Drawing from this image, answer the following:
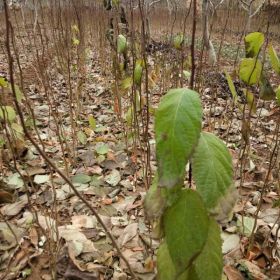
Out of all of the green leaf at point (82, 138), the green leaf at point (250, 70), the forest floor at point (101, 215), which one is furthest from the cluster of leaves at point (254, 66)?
the green leaf at point (82, 138)

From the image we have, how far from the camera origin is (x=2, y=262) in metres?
1.19

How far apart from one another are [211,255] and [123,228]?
828mm

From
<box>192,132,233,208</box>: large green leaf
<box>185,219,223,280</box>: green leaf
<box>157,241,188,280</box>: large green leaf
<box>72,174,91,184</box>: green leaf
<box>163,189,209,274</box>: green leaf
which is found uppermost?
<box>192,132,233,208</box>: large green leaf

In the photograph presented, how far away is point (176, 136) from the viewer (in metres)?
0.48

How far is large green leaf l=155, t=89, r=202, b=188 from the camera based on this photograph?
1.59 feet

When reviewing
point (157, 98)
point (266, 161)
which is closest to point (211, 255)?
point (266, 161)

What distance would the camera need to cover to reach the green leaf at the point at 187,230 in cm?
53

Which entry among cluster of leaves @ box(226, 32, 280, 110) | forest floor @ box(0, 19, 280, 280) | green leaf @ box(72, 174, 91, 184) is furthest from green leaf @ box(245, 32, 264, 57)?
green leaf @ box(72, 174, 91, 184)

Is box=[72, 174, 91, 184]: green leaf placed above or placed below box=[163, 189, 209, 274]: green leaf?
below

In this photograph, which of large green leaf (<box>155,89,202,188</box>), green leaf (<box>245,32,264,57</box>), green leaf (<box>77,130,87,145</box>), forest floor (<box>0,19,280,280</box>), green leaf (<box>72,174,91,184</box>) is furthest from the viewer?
green leaf (<box>77,130,87,145</box>)

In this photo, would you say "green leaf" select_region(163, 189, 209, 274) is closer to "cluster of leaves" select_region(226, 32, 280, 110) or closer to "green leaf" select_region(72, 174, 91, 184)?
"cluster of leaves" select_region(226, 32, 280, 110)

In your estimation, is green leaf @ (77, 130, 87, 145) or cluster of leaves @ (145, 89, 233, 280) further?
green leaf @ (77, 130, 87, 145)

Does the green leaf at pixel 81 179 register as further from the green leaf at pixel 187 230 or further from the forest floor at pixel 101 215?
the green leaf at pixel 187 230

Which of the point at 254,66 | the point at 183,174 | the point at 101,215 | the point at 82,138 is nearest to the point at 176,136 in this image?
the point at 183,174
